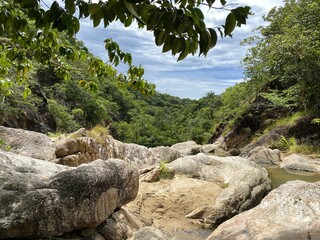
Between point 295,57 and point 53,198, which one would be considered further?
point 295,57

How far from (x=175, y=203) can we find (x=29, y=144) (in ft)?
17.0

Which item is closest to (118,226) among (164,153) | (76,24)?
(76,24)

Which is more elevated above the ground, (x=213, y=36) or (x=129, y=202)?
(x=213, y=36)

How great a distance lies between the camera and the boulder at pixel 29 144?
10141mm

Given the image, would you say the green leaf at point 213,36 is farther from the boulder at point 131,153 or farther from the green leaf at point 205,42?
the boulder at point 131,153

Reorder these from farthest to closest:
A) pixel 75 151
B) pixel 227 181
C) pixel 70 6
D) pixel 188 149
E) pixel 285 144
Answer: pixel 188 149, pixel 285 144, pixel 75 151, pixel 227 181, pixel 70 6

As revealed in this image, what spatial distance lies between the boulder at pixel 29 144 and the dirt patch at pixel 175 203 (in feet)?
10.9

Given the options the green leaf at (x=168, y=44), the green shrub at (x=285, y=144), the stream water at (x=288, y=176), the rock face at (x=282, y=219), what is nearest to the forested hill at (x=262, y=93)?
the green shrub at (x=285, y=144)

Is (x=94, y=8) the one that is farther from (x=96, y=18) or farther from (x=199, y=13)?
(x=199, y=13)

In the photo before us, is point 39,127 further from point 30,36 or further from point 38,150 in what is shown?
point 30,36

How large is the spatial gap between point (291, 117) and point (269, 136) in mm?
2141

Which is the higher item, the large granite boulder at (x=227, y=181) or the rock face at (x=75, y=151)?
the rock face at (x=75, y=151)

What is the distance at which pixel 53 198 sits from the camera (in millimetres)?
4133

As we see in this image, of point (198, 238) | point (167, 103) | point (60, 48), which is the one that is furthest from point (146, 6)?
point (167, 103)
